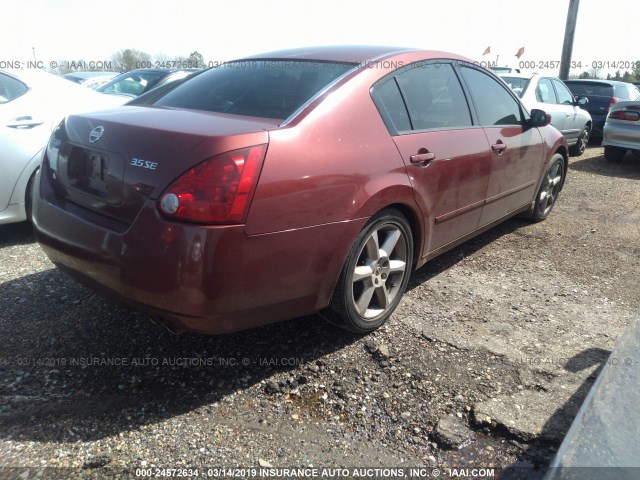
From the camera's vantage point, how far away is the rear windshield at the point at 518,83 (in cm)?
816

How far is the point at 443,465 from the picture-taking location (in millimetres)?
2113

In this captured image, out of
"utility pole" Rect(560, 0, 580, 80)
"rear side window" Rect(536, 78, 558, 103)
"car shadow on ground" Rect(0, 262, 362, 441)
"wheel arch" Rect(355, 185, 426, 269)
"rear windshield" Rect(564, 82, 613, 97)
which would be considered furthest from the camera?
"utility pole" Rect(560, 0, 580, 80)

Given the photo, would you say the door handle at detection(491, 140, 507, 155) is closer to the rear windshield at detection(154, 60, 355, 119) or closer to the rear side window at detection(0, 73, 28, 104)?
the rear windshield at detection(154, 60, 355, 119)

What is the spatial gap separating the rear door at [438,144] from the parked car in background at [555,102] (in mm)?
4897

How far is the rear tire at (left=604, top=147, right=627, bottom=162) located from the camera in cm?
903

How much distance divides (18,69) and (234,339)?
3.15 metres

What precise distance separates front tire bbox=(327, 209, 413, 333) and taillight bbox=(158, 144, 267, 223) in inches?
28.1

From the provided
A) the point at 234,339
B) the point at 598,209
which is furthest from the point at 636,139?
the point at 234,339

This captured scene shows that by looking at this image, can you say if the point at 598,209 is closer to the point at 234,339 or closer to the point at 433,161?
the point at 433,161

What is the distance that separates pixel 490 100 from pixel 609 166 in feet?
19.8

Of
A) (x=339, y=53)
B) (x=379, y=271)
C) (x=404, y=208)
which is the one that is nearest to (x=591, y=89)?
(x=339, y=53)

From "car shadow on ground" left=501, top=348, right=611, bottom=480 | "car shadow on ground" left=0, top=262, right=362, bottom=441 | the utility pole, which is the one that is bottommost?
"car shadow on ground" left=0, top=262, right=362, bottom=441

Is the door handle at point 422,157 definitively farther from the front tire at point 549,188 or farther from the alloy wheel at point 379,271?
the front tire at point 549,188

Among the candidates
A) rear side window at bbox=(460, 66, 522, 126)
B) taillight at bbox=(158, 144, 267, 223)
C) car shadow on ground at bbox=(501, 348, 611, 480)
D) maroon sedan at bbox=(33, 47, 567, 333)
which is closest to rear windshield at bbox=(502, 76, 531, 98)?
rear side window at bbox=(460, 66, 522, 126)
